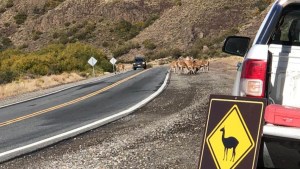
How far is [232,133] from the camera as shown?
3.83m

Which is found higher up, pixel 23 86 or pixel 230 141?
pixel 230 141

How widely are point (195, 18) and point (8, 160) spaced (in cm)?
7468

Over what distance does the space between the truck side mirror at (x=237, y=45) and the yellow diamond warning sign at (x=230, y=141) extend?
5.26ft

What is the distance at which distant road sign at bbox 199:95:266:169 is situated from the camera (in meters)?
3.68

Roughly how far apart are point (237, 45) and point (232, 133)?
5.84 feet

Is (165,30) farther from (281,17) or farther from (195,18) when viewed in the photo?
(281,17)

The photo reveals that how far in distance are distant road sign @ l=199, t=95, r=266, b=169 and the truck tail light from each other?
13 cm

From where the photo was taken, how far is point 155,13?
99.6 meters

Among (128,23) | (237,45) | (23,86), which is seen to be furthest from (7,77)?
(128,23)

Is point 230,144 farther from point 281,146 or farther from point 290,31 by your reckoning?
point 290,31

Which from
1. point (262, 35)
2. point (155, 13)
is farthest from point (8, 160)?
point (155, 13)

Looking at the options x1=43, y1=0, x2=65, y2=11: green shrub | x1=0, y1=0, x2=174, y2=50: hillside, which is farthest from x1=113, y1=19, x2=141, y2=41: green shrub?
x1=43, y1=0, x2=65, y2=11: green shrub

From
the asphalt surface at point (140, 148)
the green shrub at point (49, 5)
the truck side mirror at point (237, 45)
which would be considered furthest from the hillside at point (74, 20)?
the truck side mirror at point (237, 45)

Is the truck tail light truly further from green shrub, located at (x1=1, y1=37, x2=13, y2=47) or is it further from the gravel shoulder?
green shrub, located at (x1=1, y1=37, x2=13, y2=47)
